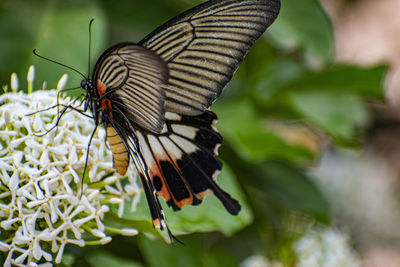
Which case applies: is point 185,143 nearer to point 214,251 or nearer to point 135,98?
point 135,98

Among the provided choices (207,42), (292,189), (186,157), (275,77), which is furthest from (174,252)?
(275,77)

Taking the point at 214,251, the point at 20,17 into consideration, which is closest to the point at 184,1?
the point at 20,17

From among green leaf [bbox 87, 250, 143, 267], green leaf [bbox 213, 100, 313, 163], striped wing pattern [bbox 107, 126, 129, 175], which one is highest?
striped wing pattern [bbox 107, 126, 129, 175]

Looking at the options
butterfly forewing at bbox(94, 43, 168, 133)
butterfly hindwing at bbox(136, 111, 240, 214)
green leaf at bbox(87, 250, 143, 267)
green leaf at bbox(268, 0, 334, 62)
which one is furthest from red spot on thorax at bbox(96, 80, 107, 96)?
green leaf at bbox(268, 0, 334, 62)

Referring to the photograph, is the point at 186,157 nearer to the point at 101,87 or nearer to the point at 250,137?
the point at 101,87

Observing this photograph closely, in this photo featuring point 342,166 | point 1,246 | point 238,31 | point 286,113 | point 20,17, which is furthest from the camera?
point 342,166

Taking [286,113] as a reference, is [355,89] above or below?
above

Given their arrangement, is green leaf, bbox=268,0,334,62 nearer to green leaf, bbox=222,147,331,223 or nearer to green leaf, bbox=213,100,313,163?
green leaf, bbox=213,100,313,163
